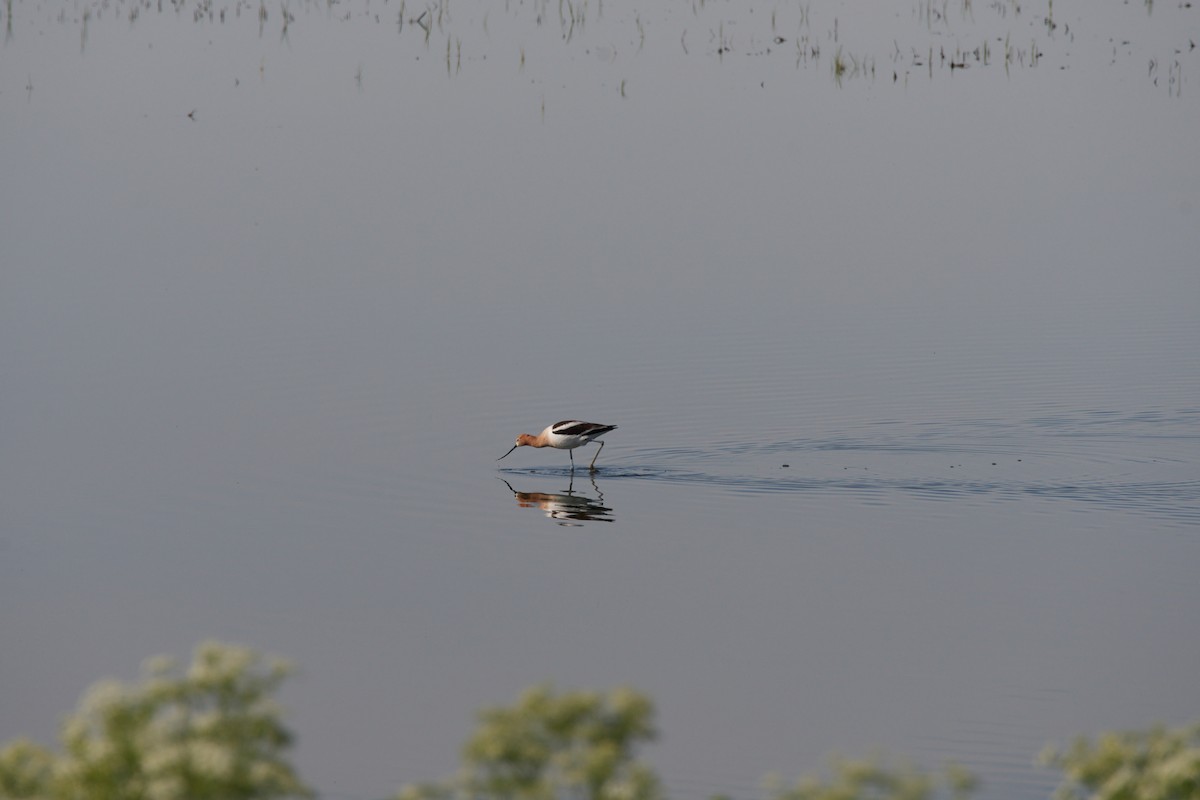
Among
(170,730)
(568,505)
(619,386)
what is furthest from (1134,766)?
(619,386)

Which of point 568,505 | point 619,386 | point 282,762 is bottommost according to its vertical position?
point 282,762

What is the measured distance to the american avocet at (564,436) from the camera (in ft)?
48.9

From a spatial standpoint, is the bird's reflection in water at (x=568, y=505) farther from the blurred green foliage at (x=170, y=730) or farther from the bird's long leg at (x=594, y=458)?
the blurred green foliage at (x=170, y=730)

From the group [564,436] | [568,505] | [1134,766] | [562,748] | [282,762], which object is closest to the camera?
[562,748]

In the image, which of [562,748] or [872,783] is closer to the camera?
[872,783]

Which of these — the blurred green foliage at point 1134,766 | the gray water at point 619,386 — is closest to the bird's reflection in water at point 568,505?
the gray water at point 619,386

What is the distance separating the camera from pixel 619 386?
16.7 m

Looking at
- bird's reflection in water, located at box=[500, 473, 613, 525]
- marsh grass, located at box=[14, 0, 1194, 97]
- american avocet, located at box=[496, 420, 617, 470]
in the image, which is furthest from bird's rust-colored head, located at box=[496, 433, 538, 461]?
marsh grass, located at box=[14, 0, 1194, 97]

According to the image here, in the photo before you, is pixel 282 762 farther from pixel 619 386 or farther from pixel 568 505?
pixel 619 386

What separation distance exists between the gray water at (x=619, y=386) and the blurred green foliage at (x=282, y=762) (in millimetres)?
3366

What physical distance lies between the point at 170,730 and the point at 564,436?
10.1 metres

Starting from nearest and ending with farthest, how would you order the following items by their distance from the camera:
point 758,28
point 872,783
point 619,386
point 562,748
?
point 872,783 < point 562,748 < point 619,386 < point 758,28

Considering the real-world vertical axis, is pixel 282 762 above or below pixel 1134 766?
above

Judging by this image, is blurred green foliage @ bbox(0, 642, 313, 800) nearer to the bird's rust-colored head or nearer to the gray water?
the gray water
